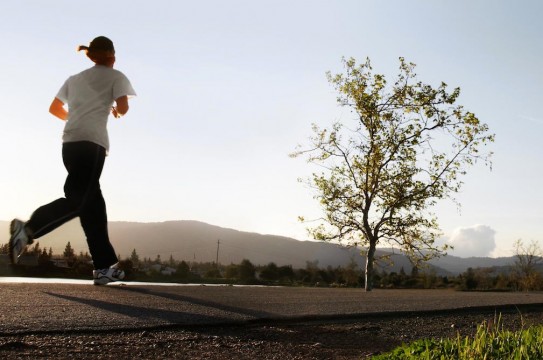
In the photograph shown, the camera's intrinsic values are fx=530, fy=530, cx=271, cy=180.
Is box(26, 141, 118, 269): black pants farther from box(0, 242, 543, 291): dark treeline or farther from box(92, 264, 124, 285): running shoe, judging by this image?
box(0, 242, 543, 291): dark treeline

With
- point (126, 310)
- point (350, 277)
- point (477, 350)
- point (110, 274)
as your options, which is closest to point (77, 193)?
point (110, 274)

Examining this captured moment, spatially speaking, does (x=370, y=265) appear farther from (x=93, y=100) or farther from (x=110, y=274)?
(x=93, y=100)

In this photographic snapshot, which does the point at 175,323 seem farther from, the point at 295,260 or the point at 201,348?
the point at 295,260

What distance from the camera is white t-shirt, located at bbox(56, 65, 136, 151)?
17.6 ft

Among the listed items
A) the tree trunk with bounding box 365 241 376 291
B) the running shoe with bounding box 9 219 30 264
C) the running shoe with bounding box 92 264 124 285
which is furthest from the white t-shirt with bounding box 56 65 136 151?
the tree trunk with bounding box 365 241 376 291

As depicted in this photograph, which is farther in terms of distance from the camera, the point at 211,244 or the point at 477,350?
the point at 211,244

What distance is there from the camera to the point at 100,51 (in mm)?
5672

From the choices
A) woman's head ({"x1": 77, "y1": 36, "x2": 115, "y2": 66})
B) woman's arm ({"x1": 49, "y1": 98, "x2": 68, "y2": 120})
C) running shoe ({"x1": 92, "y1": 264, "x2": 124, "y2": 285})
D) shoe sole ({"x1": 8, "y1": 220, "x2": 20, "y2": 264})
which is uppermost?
woman's head ({"x1": 77, "y1": 36, "x2": 115, "y2": 66})

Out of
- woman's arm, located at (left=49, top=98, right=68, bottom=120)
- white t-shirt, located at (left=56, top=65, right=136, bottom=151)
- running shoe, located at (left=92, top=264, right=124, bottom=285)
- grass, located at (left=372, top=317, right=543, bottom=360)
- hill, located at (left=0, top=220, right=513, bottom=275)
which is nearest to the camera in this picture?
grass, located at (left=372, top=317, right=543, bottom=360)

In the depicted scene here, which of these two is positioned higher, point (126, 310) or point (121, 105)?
point (121, 105)

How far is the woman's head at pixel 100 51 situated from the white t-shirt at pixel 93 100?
3.4 inches

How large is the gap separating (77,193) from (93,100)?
3.24 ft

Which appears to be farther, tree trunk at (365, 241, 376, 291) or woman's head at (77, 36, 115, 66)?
tree trunk at (365, 241, 376, 291)

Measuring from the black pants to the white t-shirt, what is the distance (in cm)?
12
